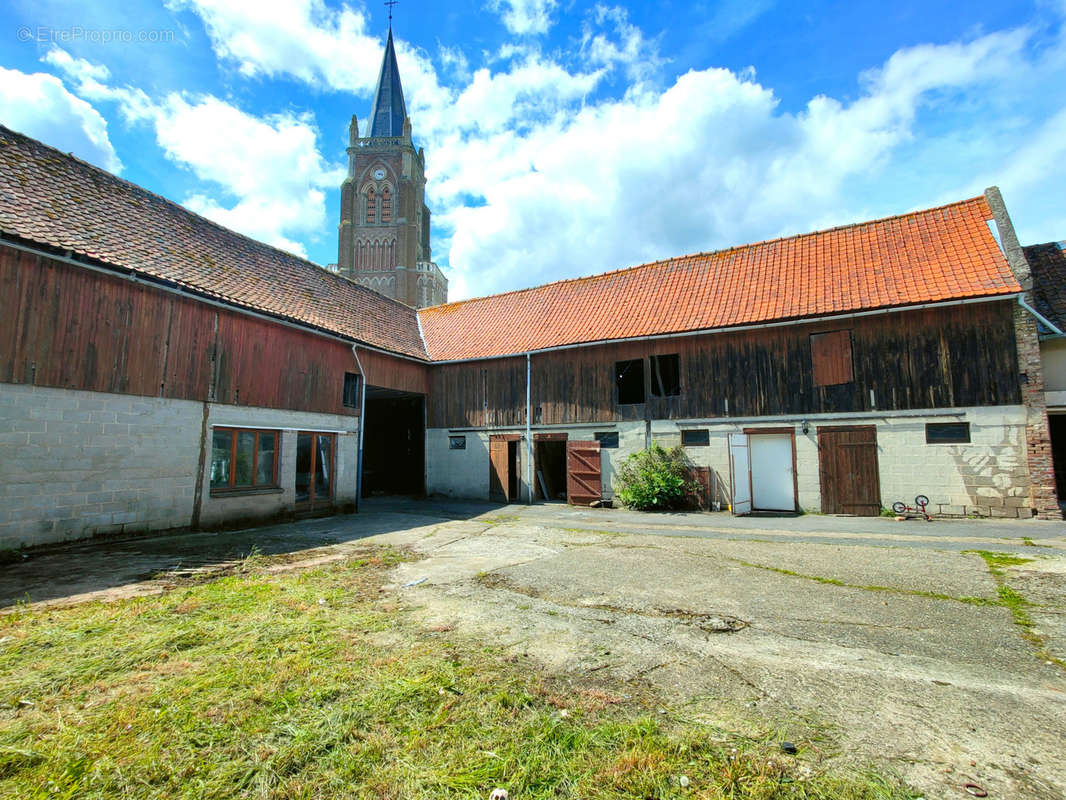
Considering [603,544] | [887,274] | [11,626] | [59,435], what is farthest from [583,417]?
[11,626]

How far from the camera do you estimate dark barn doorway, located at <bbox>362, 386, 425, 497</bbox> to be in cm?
2180

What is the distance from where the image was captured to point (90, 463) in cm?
884

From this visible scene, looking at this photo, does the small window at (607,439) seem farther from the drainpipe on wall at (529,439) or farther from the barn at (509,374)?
the drainpipe on wall at (529,439)

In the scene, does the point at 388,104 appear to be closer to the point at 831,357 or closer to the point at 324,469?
the point at 324,469

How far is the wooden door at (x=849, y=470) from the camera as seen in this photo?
12.9 m

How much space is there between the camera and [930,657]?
13.0 ft

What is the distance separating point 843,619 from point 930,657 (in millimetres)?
953

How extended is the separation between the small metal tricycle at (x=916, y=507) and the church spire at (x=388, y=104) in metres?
62.9

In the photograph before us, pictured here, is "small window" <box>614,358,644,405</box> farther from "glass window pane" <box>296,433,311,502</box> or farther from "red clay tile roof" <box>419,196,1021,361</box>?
"glass window pane" <box>296,433,311,502</box>

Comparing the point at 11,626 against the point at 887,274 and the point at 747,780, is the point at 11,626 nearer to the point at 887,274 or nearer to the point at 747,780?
the point at 747,780

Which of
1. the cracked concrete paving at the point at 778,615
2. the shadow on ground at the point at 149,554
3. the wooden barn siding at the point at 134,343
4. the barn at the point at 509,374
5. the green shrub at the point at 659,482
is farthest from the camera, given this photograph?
the green shrub at the point at 659,482

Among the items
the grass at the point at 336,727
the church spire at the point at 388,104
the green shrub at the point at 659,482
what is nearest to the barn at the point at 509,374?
the green shrub at the point at 659,482

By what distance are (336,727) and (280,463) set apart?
37.5 feet

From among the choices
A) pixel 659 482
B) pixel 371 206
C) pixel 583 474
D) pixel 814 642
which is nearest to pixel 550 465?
pixel 583 474
